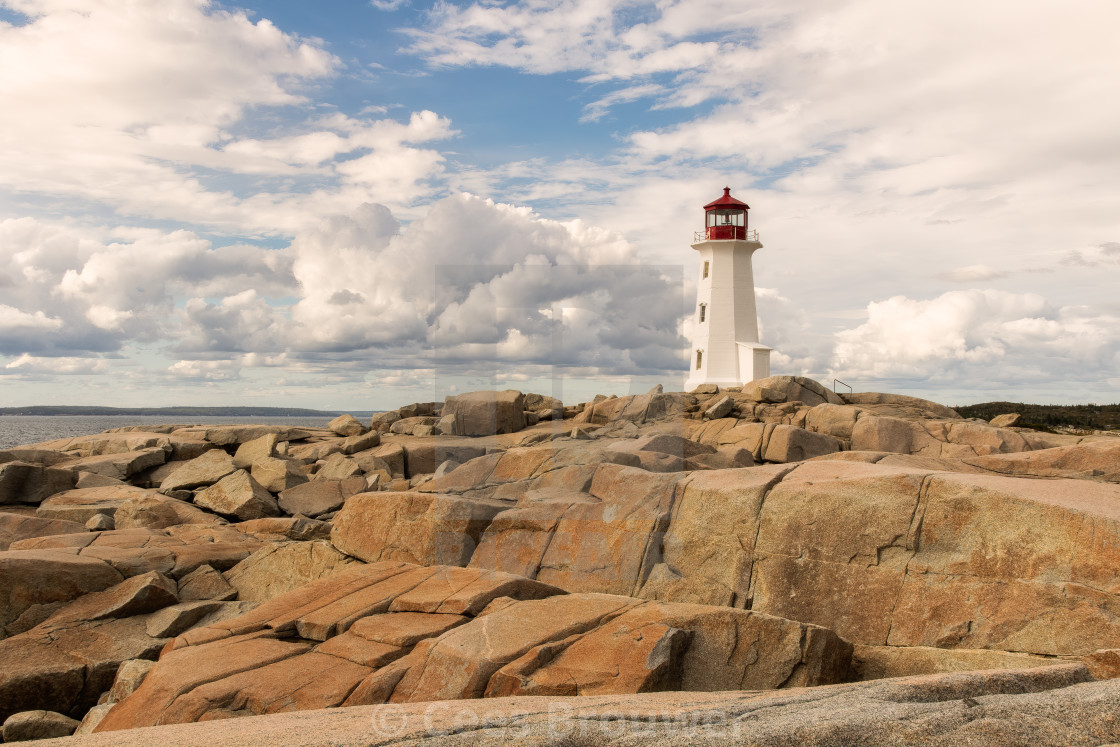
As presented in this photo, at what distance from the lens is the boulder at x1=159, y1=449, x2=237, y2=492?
19.8 metres

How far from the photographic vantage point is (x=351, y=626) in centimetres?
812

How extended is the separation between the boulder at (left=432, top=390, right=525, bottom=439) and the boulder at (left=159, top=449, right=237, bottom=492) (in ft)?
30.9

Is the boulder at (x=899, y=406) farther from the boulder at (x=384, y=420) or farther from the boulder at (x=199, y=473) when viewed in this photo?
the boulder at (x=199, y=473)

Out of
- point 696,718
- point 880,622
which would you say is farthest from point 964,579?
point 696,718

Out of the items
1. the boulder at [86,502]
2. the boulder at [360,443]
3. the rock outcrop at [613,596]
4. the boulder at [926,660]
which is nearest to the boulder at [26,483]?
the boulder at [86,502]

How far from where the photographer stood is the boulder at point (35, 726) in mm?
7609

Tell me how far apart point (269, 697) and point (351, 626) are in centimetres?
151

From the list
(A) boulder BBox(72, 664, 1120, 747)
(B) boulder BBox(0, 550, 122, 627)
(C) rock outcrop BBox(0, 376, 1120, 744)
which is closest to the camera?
(A) boulder BBox(72, 664, 1120, 747)

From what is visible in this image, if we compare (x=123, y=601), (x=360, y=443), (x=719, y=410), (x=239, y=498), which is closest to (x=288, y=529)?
(x=239, y=498)

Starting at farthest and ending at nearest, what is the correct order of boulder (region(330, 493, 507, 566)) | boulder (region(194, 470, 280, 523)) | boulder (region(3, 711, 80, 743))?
boulder (region(194, 470, 280, 523))
boulder (region(330, 493, 507, 566))
boulder (region(3, 711, 80, 743))

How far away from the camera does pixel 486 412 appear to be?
13016mm

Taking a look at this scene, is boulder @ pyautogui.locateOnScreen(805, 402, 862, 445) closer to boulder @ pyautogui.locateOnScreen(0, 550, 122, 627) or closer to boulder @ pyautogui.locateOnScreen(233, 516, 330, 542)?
boulder @ pyautogui.locateOnScreen(233, 516, 330, 542)

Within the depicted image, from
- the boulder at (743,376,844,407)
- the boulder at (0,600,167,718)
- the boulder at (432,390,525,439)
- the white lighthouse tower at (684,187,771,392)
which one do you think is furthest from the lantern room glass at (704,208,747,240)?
the boulder at (0,600,167,718)

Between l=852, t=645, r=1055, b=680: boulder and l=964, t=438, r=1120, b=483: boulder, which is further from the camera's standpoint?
l=964, t=438, r=1120, b=483: boulder
